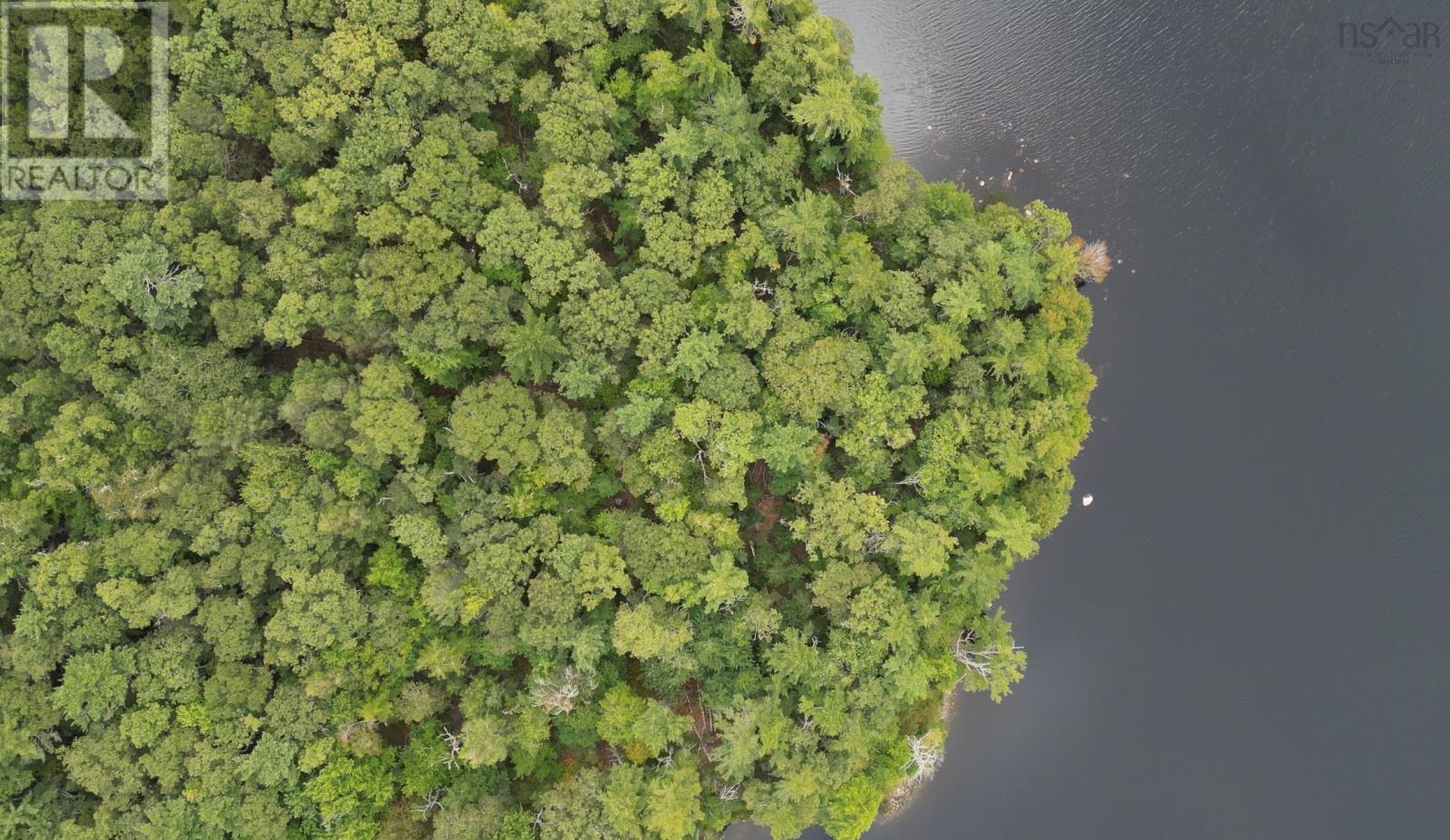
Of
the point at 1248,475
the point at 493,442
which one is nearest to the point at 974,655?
the point at 1248,475

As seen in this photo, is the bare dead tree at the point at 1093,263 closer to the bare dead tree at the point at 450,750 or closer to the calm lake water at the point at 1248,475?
the calm lake water at the point at 1248,475

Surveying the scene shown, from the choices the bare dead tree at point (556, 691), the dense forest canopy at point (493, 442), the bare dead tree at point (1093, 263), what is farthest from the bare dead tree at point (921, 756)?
the bare dead tree at point (1093, 263)

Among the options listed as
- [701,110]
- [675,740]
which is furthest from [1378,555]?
[701,110]

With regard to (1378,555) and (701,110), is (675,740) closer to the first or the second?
(701,110)

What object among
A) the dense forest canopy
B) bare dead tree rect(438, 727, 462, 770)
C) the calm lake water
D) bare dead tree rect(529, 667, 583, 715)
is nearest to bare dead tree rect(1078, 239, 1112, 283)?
the calm lake water

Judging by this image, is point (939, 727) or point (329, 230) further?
point (939, 727)

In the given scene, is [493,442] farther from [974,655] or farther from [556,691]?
[974,655]
